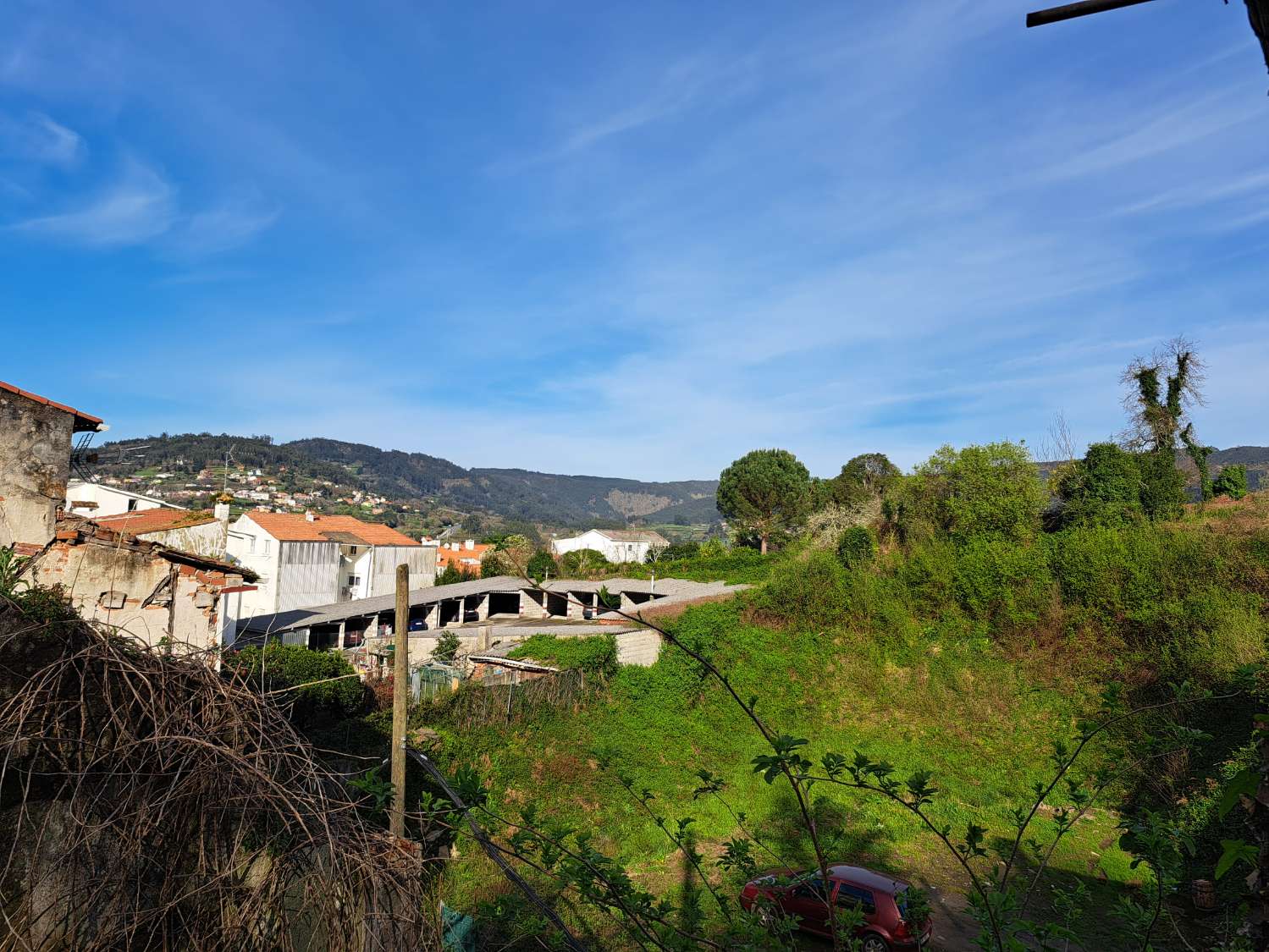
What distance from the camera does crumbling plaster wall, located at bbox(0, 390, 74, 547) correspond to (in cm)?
1145

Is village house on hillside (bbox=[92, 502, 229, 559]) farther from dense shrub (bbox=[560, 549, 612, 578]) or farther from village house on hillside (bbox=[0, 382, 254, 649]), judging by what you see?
dense shrub (bbox=[560, 549, 612, 578])

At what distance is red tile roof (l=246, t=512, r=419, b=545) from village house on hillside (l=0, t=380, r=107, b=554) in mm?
20966

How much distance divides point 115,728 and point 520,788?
37.2 ft

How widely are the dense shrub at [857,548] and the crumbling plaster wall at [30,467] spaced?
21.2 meters

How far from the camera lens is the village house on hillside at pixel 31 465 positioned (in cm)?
1144

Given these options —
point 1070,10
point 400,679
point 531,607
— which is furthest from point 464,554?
point 1070,10

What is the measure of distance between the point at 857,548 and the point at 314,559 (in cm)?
2667

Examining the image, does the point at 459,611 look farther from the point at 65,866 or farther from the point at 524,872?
the point at 65,866

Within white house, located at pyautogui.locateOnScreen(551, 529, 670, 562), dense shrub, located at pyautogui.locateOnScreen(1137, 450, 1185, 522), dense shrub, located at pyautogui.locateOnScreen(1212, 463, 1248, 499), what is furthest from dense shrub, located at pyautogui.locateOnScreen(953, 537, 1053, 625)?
white house, located at pyautogui.locateOnScreen(551, 529, 670, 562)

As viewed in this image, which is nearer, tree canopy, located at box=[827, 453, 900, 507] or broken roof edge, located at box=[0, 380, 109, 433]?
broken roof edge, located at box=[0, 380, 109, 433]

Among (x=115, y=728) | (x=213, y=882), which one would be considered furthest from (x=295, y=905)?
(x=115, y=728)

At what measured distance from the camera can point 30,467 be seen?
11.7 m

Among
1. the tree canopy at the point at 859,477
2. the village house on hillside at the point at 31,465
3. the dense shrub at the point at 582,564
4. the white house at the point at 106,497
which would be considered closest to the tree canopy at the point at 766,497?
the tree canopy at the point at 859,477

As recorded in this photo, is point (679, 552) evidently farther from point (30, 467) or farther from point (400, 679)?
point (400, 679)
